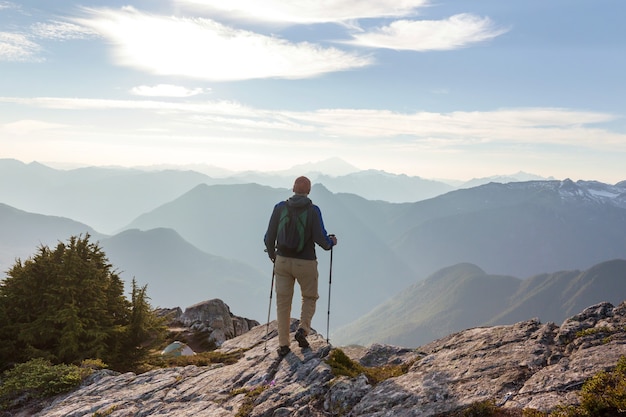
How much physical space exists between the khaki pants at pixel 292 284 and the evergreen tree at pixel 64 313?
8.51 metres

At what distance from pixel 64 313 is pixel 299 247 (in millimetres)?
10943

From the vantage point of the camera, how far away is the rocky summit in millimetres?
8008

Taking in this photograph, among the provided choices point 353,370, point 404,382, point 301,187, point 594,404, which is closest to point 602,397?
point 594,404

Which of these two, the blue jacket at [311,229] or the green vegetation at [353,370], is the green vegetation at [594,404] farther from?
the blue jacket at [311,229]

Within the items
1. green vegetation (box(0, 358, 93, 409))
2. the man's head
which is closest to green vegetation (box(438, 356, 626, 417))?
the man's head

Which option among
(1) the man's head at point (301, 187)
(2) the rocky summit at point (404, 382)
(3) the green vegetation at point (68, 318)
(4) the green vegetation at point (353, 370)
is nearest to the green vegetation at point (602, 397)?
(2) the rocky summit at point (404, 382)

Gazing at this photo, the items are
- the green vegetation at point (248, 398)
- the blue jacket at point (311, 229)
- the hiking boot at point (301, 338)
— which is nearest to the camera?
the green vegetation at point (248, 398)

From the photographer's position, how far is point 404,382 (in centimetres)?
975

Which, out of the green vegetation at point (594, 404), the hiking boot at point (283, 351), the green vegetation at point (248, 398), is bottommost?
the green vegetation at point (248, 398)

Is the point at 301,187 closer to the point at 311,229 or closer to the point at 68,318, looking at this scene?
the point at 311,229

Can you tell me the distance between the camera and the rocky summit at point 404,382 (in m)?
8.01

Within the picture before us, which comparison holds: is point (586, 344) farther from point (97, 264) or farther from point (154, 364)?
point (97, 264)

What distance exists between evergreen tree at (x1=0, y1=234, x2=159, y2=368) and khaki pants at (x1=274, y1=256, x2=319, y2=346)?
8.51m

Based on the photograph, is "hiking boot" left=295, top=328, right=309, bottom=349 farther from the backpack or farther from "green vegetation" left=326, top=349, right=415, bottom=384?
the backpack
